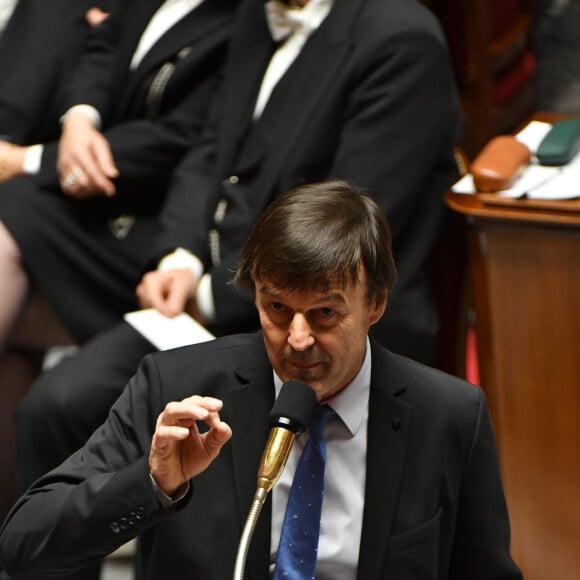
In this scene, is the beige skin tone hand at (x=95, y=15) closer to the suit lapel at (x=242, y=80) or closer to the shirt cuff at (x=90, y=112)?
the shirt cuff at (x=90, y=112)

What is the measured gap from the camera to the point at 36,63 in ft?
6.61

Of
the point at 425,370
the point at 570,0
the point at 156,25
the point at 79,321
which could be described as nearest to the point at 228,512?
the point at 425,370

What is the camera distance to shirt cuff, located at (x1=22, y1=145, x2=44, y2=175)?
1.92 m

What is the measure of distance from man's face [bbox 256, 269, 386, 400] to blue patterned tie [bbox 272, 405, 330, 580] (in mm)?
92

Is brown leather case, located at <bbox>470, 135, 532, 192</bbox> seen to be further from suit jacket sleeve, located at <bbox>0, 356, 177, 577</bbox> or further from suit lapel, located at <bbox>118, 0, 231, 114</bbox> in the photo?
suit jacket sleeve, located at <bbox>0, 356, 177, 577</bbox>

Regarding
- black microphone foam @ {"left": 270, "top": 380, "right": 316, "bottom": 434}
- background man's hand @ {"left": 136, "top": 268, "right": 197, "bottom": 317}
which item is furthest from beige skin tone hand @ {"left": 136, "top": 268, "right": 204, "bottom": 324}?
black microphone foam @ {"left": 270, "top": 380, "right": 316, "bottom": 434}

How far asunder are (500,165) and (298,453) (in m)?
0.63

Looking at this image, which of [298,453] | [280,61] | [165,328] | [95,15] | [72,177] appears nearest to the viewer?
[298,453]

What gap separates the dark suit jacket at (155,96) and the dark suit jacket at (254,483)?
76 cm

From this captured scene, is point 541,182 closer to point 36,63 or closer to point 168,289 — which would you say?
point 168,289

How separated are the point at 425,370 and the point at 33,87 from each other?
1.06 m

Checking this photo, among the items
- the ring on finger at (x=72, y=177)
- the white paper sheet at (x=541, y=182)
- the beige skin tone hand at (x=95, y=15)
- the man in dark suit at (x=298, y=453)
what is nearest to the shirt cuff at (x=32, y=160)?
the ring on finger at (x=72, y=177)

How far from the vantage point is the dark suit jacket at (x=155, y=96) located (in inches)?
73.6

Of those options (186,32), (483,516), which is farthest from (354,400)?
(186,32)
